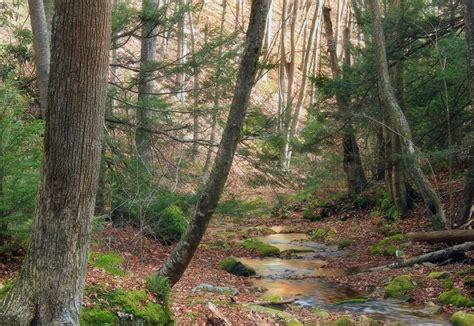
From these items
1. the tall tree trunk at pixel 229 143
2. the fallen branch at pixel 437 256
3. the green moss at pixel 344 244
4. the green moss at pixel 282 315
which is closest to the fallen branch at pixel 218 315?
the green moss at pixel 282 315

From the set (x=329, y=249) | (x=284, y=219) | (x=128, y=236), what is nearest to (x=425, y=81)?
(x=329, y=249)

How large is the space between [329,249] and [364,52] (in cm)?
600

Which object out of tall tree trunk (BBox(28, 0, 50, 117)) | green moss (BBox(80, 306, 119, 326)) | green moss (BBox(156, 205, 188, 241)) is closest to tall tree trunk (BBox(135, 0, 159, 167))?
green moss (BBox(156, 205, 188, 241))

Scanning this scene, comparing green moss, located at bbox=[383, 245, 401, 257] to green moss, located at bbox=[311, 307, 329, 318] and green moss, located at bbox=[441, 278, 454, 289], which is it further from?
green moss, located at bbox=[311, 307, 329, 318]

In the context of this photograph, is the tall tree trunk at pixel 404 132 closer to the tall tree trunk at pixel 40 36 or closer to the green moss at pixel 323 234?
the green moss at pixel 323 234

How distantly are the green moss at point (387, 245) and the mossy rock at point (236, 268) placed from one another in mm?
3443

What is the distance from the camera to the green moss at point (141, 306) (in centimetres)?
555

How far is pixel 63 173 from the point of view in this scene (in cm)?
438

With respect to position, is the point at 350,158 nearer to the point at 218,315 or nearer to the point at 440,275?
the point at 440,275

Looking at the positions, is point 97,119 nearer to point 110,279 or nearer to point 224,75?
point 110,279

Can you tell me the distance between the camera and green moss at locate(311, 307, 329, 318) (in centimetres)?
890

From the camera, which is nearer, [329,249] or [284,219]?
[329,249]

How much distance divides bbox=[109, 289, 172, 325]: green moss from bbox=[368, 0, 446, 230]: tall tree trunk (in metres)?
8.88

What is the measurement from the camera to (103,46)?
14.6 feet
